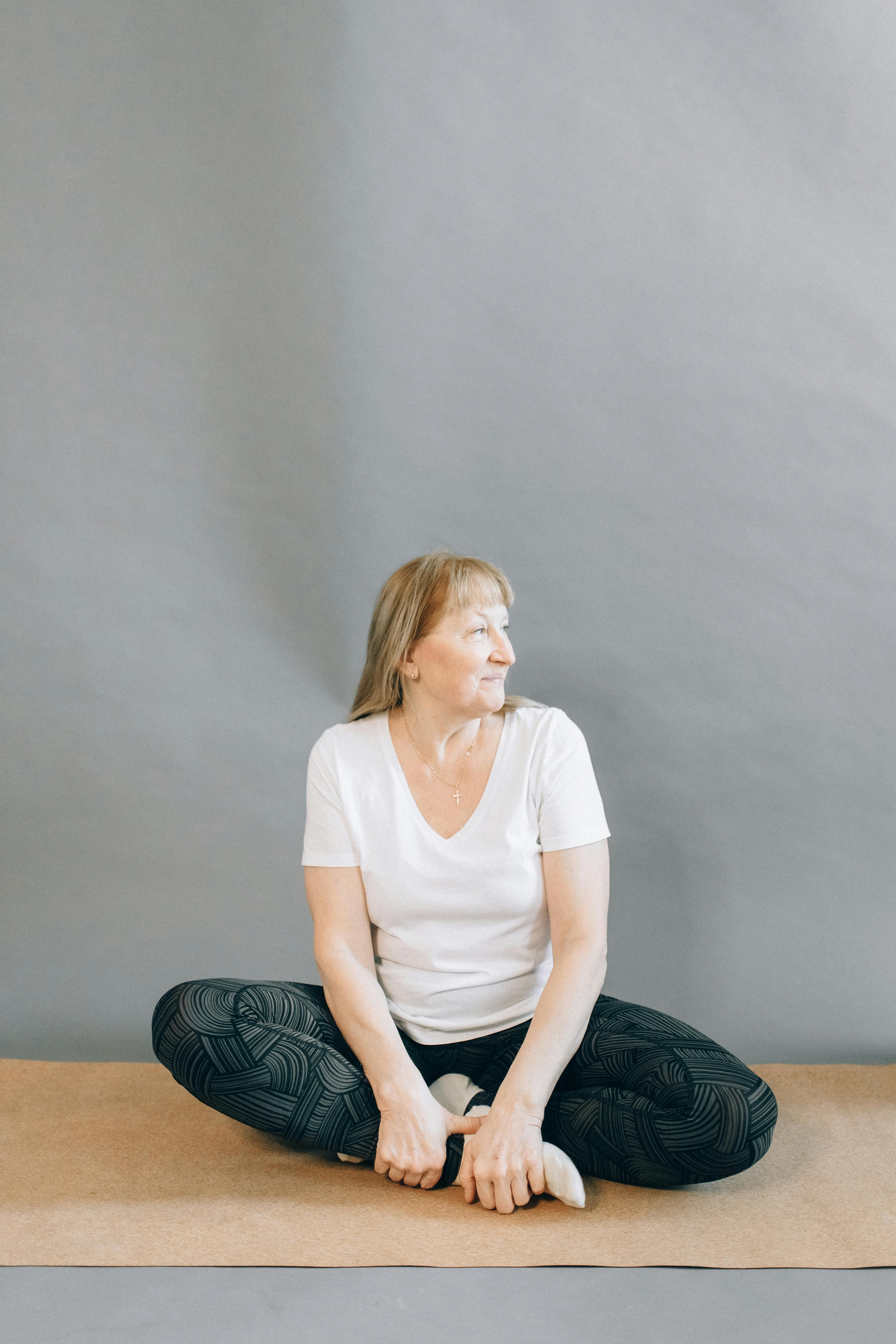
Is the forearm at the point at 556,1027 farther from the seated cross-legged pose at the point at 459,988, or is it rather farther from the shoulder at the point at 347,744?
the shoulder at the point at 347,744

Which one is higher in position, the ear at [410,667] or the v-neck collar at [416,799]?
the ear at [410,667]

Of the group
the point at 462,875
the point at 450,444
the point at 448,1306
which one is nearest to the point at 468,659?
the point at 462,875

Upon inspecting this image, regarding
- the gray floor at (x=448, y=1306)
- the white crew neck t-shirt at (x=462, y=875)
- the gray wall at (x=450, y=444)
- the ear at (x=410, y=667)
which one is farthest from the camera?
the gray wall at (x=450, y=444)

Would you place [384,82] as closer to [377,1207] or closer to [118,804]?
[118,804]

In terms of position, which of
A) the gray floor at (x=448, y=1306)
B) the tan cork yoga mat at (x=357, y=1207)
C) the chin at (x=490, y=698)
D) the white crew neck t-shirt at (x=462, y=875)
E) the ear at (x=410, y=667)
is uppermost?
the ear at (x=410, y=667)

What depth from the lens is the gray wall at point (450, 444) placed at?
2.61m

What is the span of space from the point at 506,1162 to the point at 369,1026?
0.29m

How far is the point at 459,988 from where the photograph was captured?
6.08ft

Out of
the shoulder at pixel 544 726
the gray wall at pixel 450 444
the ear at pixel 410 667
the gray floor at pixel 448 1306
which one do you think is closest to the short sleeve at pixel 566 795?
the shoulder at pixel 544 726

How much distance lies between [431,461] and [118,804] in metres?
1.13

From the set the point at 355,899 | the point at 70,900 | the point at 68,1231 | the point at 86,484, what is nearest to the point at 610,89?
the point at 86,484

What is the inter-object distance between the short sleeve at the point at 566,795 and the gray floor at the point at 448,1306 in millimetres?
627

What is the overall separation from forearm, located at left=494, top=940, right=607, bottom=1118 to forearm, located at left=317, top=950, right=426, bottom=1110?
0.15 metres

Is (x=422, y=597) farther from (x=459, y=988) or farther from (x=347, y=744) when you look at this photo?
(x=459, y=988)
